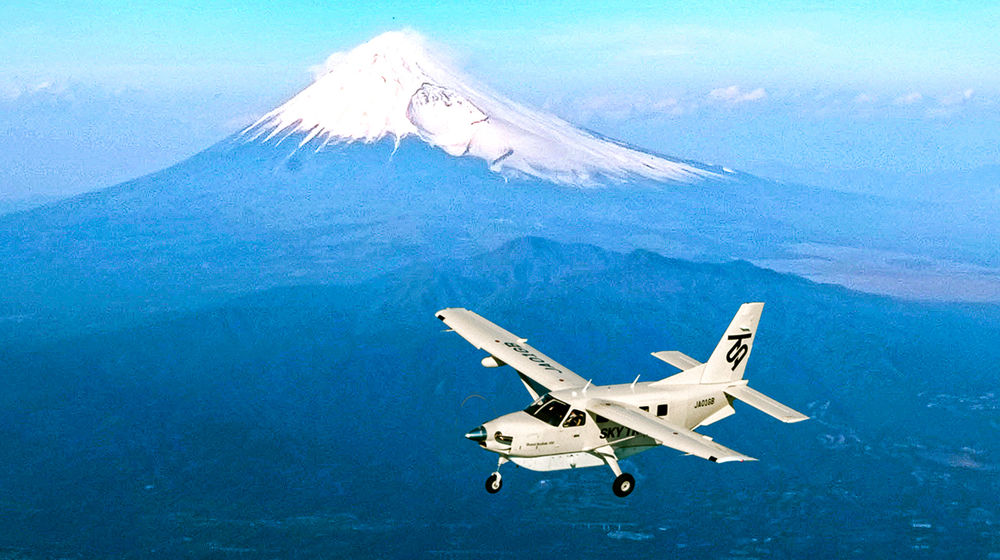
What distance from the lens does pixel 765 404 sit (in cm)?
4541

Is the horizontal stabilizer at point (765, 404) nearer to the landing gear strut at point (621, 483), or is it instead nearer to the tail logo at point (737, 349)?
the tail logo at point (737, 349)

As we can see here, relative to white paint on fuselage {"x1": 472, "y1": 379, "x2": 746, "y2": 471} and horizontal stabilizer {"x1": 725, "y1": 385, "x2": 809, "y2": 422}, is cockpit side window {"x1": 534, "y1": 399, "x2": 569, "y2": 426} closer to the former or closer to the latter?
white paint on fuselage {"x1": 472, "y1": 379, "x2": 746, "y2": 471}

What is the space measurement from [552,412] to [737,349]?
40.2ft

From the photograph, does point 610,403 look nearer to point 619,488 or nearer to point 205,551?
point 619,488

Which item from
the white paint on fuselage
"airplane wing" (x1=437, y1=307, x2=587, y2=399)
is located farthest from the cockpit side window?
"airplane wing" (x1=437, y1=307, x2=587, y2=399)

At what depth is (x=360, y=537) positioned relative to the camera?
196 meters

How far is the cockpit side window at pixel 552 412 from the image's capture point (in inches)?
1614

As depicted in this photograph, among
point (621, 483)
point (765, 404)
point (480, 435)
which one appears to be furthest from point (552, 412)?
point (765, 404)

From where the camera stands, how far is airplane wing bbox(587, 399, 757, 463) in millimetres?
36719

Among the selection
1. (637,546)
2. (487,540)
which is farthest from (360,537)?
(637,546)

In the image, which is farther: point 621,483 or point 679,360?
point 679,360

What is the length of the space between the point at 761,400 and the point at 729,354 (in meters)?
2.97

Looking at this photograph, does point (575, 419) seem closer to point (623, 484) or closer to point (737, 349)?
point (623, 484)

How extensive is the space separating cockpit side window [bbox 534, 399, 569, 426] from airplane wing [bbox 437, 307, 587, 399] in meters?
3.27
